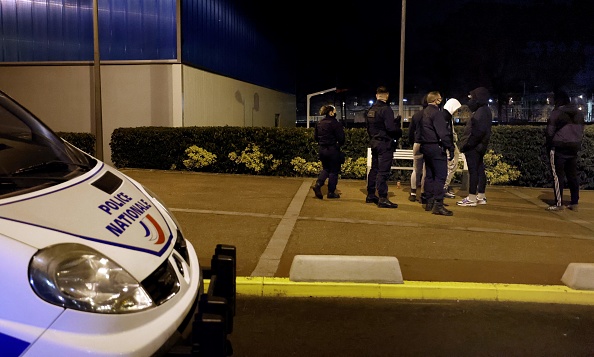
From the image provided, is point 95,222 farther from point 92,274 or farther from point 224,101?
point 224,101

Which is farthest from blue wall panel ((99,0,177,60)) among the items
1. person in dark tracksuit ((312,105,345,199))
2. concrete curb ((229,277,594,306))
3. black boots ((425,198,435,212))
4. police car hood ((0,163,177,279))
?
police car hood ((0,163,177,279))

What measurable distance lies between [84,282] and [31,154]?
1.55m

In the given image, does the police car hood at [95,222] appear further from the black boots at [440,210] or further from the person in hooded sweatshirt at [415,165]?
the person in hooded sweatshirt at [415,165]

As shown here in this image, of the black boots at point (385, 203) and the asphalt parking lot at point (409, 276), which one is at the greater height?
the black boots at point (385, 203)

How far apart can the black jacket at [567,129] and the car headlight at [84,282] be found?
300 inches

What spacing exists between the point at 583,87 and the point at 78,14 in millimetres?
29306

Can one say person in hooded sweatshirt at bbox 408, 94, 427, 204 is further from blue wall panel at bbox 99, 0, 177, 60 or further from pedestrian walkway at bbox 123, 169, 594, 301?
blue wall panel at bbox 99, 0, 177, 60

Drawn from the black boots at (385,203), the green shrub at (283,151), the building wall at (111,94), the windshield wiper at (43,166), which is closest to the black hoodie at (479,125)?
the black boots at (385,203)

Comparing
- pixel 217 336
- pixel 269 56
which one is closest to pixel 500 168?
pixel 217 336

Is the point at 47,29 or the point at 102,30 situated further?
the point at 47,29

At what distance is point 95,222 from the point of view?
2488mm

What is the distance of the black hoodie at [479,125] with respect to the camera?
28.3ft

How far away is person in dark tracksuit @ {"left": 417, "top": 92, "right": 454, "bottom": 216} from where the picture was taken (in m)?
7.95

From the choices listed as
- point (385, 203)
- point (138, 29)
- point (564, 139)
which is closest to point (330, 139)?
point (385, 203)
